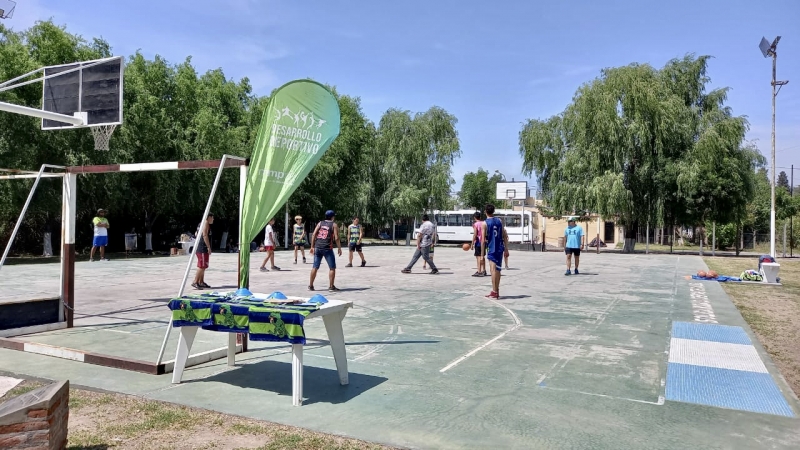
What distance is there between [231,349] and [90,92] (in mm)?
5537

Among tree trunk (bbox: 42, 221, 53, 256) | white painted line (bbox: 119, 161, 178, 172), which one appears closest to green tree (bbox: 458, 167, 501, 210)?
tree trunk (bbox: 42, 221, 53, 256)

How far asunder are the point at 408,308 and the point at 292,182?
16.1 ft

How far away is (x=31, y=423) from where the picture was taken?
3.44m

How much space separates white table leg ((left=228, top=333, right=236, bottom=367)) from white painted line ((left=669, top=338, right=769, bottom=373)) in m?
5.07

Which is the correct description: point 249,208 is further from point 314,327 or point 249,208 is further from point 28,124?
point 28,124

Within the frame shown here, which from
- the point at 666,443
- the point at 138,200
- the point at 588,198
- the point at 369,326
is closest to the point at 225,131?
the point at 138,200

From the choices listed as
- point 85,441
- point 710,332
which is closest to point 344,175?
point 710,332

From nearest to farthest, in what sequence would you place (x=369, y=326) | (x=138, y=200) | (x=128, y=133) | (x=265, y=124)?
(x=265, y=124)
(x=369, y=326)
(x=128, y=133)
(x=138, y=200)

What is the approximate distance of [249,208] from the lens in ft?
19.8

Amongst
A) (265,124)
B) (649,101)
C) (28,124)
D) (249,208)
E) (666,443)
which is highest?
(649,101)

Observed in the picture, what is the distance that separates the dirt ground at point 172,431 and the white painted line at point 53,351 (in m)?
1.41

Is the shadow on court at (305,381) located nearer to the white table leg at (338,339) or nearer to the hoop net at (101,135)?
the white table leg at (338,339)

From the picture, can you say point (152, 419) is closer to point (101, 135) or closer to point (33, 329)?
point (33, 329)

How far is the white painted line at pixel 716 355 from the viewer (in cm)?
664
